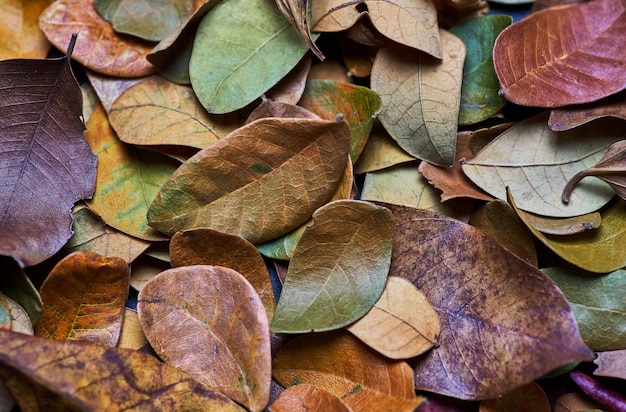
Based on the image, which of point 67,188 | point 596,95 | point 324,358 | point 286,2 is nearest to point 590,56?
point 596,95

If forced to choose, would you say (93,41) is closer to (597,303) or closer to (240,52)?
(240,52)

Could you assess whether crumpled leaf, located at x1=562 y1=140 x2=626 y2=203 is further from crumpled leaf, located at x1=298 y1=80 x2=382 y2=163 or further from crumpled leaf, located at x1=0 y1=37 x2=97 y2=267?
crumpled leaf, located at x1=0 y1=37 x2=97 y2=267

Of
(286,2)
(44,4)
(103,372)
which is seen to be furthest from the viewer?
(44,4)

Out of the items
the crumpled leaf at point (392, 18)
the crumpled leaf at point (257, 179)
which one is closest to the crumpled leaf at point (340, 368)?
the crumpled leaf at point (257, 179)

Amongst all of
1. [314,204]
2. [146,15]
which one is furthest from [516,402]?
[146,15]

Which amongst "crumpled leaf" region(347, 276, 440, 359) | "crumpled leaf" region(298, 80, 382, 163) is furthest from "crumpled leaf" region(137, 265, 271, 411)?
"crumpled leaf" region(298, 80, 382, 163)

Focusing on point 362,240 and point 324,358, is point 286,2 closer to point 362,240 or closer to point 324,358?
point 362,240

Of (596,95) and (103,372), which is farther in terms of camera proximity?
(596,95)
